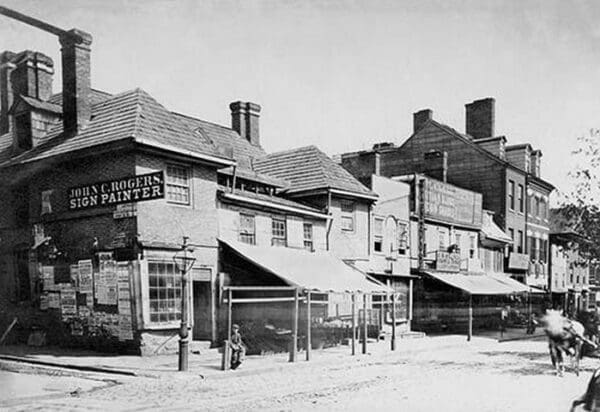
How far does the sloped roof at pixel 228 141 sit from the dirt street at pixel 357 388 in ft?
37.3

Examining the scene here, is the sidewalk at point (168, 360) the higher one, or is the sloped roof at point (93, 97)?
the sloped roof at point (93, 97)

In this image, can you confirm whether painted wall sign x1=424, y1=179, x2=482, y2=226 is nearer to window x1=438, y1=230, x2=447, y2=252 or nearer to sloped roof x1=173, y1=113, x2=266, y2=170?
window x1=438, y1=230, x2=447, y2=252

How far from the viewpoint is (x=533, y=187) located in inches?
1531

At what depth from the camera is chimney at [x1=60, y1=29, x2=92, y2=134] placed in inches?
690

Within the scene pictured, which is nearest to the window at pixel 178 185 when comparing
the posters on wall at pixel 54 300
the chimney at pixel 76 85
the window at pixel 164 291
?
the window at pixel 164 291

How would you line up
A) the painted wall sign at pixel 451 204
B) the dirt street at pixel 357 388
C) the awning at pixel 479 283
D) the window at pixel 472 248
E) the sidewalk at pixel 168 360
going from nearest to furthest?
1. the dirt street at pixel 357 388
2. the sidewalk at pixel 168 360
3. the awning at pixel 479 283
4. the painted wall sign at pixel 451 204
5. the window at pixel 472 248

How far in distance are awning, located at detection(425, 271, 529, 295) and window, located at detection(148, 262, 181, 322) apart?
13.5 meters

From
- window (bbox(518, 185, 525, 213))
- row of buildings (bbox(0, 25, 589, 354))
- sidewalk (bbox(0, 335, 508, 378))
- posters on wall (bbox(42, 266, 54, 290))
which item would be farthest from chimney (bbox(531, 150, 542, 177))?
posters on wall (bbox(42, 266, 54, 290))

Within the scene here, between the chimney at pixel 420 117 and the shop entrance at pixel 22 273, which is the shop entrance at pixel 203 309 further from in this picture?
the chimney at pixel 420 117

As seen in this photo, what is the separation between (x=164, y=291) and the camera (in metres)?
16.4

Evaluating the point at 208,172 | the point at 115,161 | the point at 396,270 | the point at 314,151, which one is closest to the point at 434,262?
the point at 396,270

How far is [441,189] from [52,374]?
21.1 metres

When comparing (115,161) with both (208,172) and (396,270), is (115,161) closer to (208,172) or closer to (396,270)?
(208,172)

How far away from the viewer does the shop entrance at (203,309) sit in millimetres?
17922
